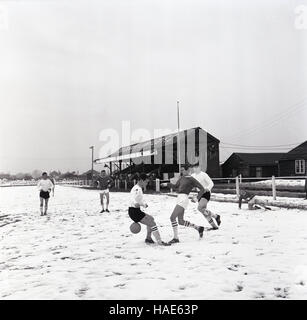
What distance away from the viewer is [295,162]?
136ft

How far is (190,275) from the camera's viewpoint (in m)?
4.94

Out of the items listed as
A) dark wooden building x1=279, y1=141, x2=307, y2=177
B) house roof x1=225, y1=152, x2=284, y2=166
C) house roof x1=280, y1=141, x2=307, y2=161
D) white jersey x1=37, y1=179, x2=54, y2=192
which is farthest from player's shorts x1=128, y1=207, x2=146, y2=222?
house roof x1=225, y1=152, x2=284, y2=166

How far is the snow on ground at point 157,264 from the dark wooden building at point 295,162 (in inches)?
1326

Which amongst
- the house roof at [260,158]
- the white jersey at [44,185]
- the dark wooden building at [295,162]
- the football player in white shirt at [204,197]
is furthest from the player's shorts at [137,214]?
the house roof at [260,158]

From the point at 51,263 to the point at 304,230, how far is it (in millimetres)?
5793

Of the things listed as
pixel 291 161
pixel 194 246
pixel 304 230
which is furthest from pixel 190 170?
pixel 291 161

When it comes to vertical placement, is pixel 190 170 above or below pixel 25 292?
above

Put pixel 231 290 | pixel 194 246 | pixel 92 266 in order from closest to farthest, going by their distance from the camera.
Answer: pixel 231 290 < pixel 92 266 < pixel 194 246

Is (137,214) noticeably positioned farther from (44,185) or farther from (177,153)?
(177,153)

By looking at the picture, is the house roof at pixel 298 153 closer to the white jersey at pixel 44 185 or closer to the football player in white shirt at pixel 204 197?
the white jersey at pixel 44 185

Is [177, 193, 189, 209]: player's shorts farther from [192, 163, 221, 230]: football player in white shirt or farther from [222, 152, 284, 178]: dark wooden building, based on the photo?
[222, 152, 284, 178]: dark wooden building

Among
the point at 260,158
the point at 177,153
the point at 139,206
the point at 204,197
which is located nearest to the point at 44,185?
the point at 204,197

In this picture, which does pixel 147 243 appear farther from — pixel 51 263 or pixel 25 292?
pixel 25 292
